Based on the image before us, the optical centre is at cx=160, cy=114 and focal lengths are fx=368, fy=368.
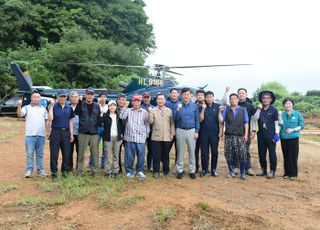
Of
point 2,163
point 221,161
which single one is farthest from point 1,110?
point 221,161

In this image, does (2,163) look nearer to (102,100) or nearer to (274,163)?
(102,100)

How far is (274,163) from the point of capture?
23.8 feet

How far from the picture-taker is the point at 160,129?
6.84m

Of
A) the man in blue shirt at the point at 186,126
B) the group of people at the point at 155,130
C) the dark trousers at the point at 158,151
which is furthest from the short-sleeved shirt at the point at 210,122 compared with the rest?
the dark trousers at the point at 158,151

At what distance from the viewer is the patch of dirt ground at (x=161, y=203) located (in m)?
4.50

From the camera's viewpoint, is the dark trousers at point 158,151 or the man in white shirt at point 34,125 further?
the dark trousers at point 158,151

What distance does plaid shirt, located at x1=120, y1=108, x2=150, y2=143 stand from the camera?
6.69 metres

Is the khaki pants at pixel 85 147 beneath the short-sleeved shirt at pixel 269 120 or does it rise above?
beneath

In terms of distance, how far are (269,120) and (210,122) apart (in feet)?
3.80

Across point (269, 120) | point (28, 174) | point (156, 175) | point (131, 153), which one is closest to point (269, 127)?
point (269, 120)

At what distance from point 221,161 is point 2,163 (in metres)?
5.13

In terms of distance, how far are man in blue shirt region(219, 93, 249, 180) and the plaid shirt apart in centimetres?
151

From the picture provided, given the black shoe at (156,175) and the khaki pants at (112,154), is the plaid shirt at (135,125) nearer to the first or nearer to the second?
the khaki pants at (112,154)

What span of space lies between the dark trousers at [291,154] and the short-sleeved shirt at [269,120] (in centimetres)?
37
